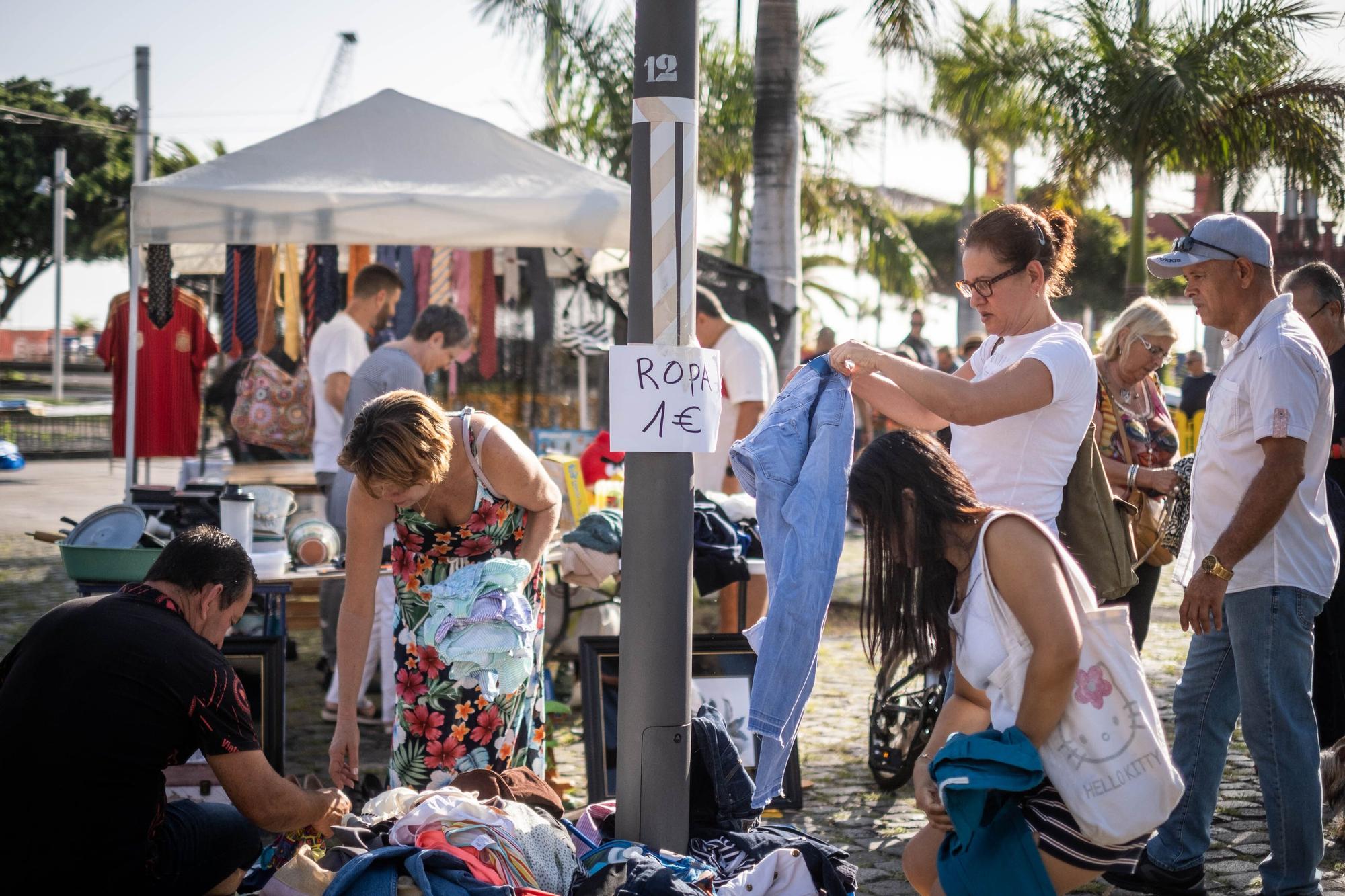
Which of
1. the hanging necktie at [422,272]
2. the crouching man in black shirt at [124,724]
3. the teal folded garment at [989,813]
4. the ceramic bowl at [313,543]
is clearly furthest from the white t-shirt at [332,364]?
the teal folded garment at [989,813]

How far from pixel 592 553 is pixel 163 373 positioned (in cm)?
618

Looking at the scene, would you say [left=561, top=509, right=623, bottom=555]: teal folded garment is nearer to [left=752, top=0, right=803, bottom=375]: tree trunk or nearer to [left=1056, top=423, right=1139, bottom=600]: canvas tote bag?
[left=1056, top=423, right=1139, bottom=600]: canvas tote bag

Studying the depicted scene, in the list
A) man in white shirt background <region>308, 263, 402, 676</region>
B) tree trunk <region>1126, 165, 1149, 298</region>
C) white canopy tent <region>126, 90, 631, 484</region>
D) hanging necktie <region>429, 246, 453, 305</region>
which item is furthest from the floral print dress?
tree trunk <region>1126, 165, 1149, 298</region>

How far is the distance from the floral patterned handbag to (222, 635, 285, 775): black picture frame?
4.51 metres

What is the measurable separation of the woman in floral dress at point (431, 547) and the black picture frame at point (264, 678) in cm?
121

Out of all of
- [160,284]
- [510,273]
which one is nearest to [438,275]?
[510,273]

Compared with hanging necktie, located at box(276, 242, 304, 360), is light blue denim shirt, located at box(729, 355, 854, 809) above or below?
below

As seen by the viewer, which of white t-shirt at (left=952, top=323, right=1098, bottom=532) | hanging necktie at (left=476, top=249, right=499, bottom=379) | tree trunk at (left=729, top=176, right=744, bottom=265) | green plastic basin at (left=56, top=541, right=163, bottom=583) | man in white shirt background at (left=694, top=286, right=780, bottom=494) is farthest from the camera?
tree trunk at (left=729, top=176, right=744, bottom=265)

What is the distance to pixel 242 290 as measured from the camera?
31.0 feet

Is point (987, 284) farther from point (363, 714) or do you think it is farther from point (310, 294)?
point (310, 294)

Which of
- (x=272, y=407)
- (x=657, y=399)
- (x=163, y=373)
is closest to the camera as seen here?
(x=657, y=399)

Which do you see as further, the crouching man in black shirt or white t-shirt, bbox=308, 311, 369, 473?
white t-shirt, bbox=308, 311, 369, 473

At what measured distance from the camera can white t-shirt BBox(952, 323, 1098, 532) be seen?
320cm

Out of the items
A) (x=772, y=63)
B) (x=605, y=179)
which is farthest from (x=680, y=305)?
(x=772, y=63)
